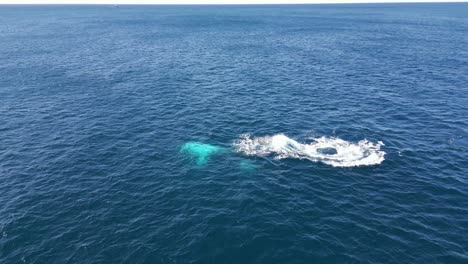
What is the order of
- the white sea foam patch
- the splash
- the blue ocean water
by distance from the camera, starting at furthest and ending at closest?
the splash
the white sea foam patch
the blue ocean water

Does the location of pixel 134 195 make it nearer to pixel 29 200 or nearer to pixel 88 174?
pixel 88 174

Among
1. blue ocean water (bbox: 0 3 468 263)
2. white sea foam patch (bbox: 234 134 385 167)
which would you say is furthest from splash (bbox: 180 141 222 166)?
white sea foam patch (bbox: 234 134 385 167)

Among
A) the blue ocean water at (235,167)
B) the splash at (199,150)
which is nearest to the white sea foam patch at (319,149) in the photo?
the blue ocean water at (235,167)

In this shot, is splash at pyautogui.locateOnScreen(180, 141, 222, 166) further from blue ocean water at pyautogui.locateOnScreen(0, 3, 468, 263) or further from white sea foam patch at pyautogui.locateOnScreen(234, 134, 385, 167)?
white sea foam patch at pyautogui.locateOnScreen(234, 134, 385, 167)

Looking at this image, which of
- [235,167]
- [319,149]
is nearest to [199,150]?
[235,167]

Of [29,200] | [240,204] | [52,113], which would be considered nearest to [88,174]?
[29,200]
